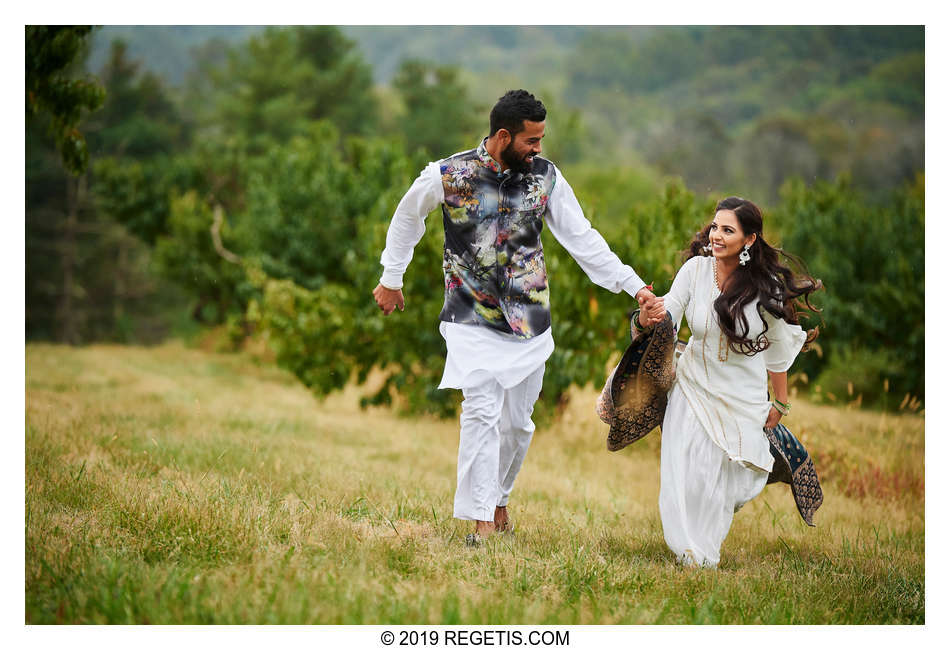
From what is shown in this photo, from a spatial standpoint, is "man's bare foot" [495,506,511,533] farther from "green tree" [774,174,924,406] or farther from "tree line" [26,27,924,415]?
"green tree" [774,174,924,406]

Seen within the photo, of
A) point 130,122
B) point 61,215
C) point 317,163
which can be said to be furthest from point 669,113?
point 317,163

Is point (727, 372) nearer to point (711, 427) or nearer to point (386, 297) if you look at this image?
point (711, 427)

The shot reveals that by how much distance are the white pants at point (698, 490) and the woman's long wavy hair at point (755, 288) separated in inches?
17.3

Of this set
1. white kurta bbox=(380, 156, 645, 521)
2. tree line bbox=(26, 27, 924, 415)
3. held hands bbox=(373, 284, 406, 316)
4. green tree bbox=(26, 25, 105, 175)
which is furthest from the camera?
tree line bbox=(26, 27, 924, 415)

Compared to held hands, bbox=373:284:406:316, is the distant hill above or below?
above

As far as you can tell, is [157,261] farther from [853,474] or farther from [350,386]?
[853,474]

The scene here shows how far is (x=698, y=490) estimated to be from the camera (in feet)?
13.8

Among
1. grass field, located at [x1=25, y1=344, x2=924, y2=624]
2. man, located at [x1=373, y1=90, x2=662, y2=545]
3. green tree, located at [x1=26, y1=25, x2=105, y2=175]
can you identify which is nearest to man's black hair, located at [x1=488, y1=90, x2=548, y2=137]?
man, located at [x1=373, y1=90, x2=662, y2=545]

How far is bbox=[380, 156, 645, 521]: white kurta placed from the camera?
13.5 ft

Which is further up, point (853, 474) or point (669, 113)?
point (669, 113)

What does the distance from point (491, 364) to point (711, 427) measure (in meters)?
1.07

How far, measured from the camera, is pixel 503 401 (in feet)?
14.0

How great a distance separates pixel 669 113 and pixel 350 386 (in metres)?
55.2
